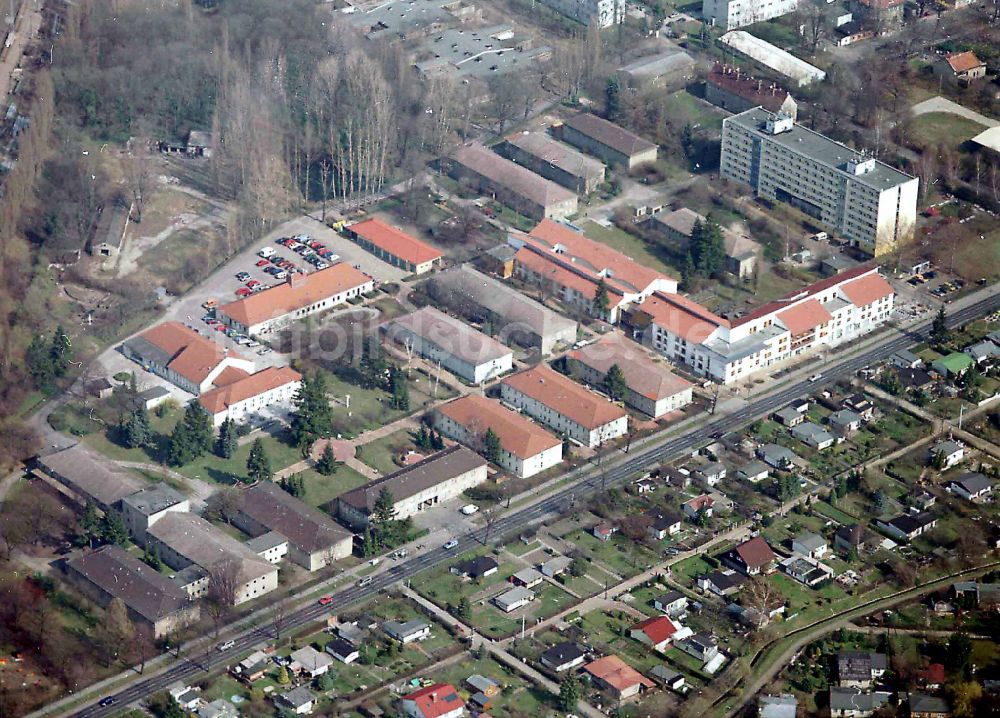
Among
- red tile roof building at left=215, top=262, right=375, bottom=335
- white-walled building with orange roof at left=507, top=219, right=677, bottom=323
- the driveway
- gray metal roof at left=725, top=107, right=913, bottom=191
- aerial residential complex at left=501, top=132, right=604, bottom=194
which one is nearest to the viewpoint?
red tile roof building at left=215, top=262, right=375, bottom=335

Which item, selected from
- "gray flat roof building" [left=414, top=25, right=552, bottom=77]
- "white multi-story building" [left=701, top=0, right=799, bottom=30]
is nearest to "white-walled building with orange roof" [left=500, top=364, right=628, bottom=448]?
"gray flat roof building" [left=414, top=25, right=552, bottom=77]

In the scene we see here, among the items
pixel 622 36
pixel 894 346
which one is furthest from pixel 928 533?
pixel 622 36

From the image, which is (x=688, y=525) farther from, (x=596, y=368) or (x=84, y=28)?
(x=84, y=28)

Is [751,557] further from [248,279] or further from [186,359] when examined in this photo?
[248,279]

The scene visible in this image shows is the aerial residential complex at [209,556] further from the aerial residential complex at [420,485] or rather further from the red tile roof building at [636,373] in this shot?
the red tile roof building at [636,373]

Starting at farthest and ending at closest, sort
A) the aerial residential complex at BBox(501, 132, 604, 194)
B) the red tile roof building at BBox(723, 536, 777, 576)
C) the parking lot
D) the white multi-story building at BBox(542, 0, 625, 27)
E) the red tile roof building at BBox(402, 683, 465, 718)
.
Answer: the white multi-story building at BBox(542, 0, 625, 27), the aerial residential complex at BBox(501, 132, 604, 194), the parking lot, the red tile roof building at BBox(723, 536, 777, 576), the red tile roof building at BBox(402, 683, 465, 718)

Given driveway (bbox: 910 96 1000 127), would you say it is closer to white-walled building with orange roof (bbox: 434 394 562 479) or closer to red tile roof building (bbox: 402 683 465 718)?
white-walled building with orange roof (bbox: 434 394 562 479)

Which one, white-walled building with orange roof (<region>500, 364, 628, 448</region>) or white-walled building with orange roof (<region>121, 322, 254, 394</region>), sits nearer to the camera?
white-walled building with orange roof (<region>500, 364, 628, 448</region>)
